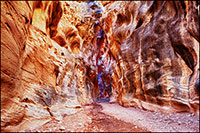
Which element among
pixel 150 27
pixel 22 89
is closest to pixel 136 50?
pixel 150 27

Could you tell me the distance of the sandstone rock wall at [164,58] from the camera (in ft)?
19.9

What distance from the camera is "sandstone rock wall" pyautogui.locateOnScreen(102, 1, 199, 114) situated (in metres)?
6.05

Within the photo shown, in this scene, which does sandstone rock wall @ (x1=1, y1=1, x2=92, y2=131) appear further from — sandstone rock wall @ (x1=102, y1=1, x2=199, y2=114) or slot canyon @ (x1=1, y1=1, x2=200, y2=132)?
sandstone rock wall @ (x1=102, y1=1, x2=199, y2=114)

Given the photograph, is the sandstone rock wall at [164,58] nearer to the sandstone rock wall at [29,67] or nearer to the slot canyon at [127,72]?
the slot canyon at [127,72]

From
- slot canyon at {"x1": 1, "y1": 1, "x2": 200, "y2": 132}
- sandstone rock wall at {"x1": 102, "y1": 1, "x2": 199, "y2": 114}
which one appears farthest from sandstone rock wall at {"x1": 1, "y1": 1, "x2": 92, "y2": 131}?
sandstone rock wall at {"x1": 102, "y1": 1, "x2": 199, "y2": 114}

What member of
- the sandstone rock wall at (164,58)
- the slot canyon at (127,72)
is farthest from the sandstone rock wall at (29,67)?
the sandstone rock wall at (164,58)

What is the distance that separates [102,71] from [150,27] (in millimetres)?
29815

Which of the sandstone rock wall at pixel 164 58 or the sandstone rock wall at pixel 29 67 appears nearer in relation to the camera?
the sandstone rock wall at pixel 29 67

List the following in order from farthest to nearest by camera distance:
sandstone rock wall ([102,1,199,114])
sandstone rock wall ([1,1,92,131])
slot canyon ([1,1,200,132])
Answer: sandstone rock wall ([102,1,199,114])
slot canyon ([1,1,200,132])
sandstone rock wall ([1,1,92,131])

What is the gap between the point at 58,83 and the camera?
8.16 metres

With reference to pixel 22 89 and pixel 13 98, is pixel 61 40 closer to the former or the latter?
pixel 22 89

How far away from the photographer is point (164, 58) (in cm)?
772

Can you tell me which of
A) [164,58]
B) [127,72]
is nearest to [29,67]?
[164,58]

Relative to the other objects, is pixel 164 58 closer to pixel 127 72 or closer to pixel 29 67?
pixel 127 72
